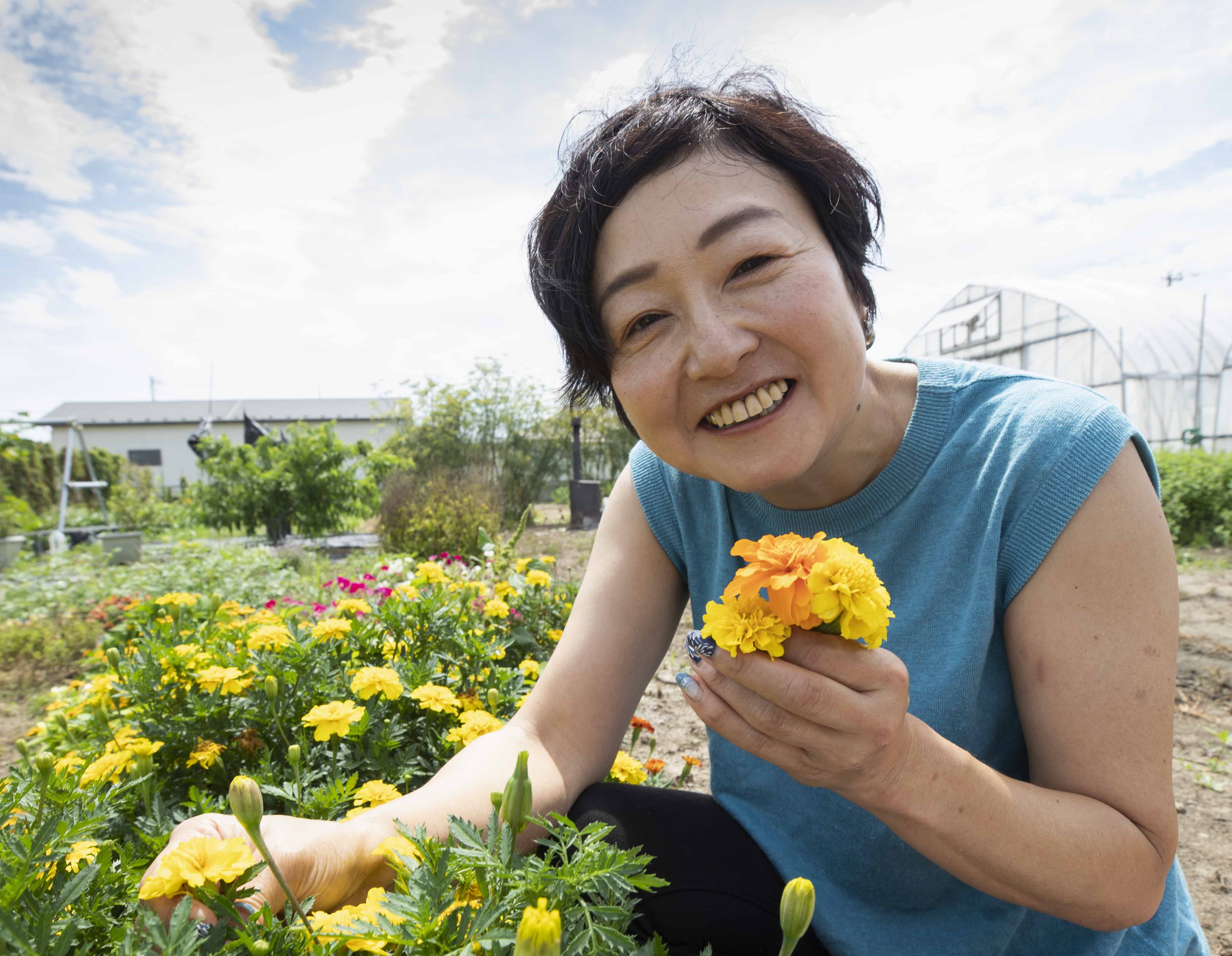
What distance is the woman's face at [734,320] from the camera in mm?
1069

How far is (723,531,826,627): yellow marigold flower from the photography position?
26.6 inches

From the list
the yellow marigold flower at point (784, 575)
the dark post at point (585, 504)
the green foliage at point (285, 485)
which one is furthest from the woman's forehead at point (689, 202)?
the dark post at point (585, 504)

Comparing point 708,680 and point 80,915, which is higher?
point 708,680

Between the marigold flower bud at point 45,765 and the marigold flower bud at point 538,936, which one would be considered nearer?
the marigold flower bud at point 538,936

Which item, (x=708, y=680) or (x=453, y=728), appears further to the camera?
(x=453, y=728)

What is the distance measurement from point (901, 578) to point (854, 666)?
1.71 feet

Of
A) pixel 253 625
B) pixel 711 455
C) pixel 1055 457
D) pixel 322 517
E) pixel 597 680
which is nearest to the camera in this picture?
pixel 1055 457

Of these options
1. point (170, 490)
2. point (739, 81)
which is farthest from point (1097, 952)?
point (170, 490)

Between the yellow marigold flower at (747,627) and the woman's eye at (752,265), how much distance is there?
0.56m

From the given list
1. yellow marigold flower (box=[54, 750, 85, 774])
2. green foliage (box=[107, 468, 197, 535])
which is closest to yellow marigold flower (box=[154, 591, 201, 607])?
yellow marigold flower (box=[54, 750, 85, 774])

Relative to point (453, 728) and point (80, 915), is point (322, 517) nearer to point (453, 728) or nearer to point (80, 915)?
point (453, 728)

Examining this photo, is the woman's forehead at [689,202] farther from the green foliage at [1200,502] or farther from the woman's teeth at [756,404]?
the green foliage at [1200,502]

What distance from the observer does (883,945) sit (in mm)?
1119

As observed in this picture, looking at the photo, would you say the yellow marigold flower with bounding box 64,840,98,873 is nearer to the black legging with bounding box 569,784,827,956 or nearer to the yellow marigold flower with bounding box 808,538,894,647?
the black legging with bounding box 569,784,827,956
